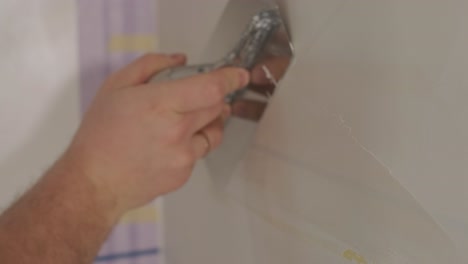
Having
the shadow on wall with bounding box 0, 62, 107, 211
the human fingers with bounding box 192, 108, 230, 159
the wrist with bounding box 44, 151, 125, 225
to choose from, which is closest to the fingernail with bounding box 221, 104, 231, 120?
the human fingers with bounding box 192, 108, 230, 159

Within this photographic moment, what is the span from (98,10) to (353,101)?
436mm

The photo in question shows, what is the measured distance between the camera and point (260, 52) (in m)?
0.53

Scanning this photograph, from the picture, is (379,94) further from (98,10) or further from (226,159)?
(98,10)

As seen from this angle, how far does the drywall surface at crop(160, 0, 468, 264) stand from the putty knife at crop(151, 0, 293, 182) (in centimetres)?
→ 2

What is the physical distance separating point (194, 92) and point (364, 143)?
158 mm

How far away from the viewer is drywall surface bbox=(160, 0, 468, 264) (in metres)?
0.34

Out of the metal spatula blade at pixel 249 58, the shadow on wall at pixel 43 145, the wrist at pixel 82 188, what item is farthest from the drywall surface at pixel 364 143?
the shadow on wall at pixel 43 145

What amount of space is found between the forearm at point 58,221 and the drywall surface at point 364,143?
0.53 ft

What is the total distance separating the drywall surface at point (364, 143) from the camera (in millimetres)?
338

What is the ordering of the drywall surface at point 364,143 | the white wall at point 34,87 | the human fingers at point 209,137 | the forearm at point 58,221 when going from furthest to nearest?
the white wall at point 34,87 < the human fingers at point 209,137 < the forearm at point 58,221 < the drywall surface at point 364,143

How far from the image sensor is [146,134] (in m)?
0.49

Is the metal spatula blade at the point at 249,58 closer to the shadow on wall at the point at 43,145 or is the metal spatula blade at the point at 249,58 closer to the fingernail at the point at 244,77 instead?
the fingernail at the point at 244,77

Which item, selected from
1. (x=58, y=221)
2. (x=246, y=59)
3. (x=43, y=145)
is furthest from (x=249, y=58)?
(x=43, y=145)

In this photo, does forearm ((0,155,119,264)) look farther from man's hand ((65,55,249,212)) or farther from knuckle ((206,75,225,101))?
knuckle ((206,75,225,101))
